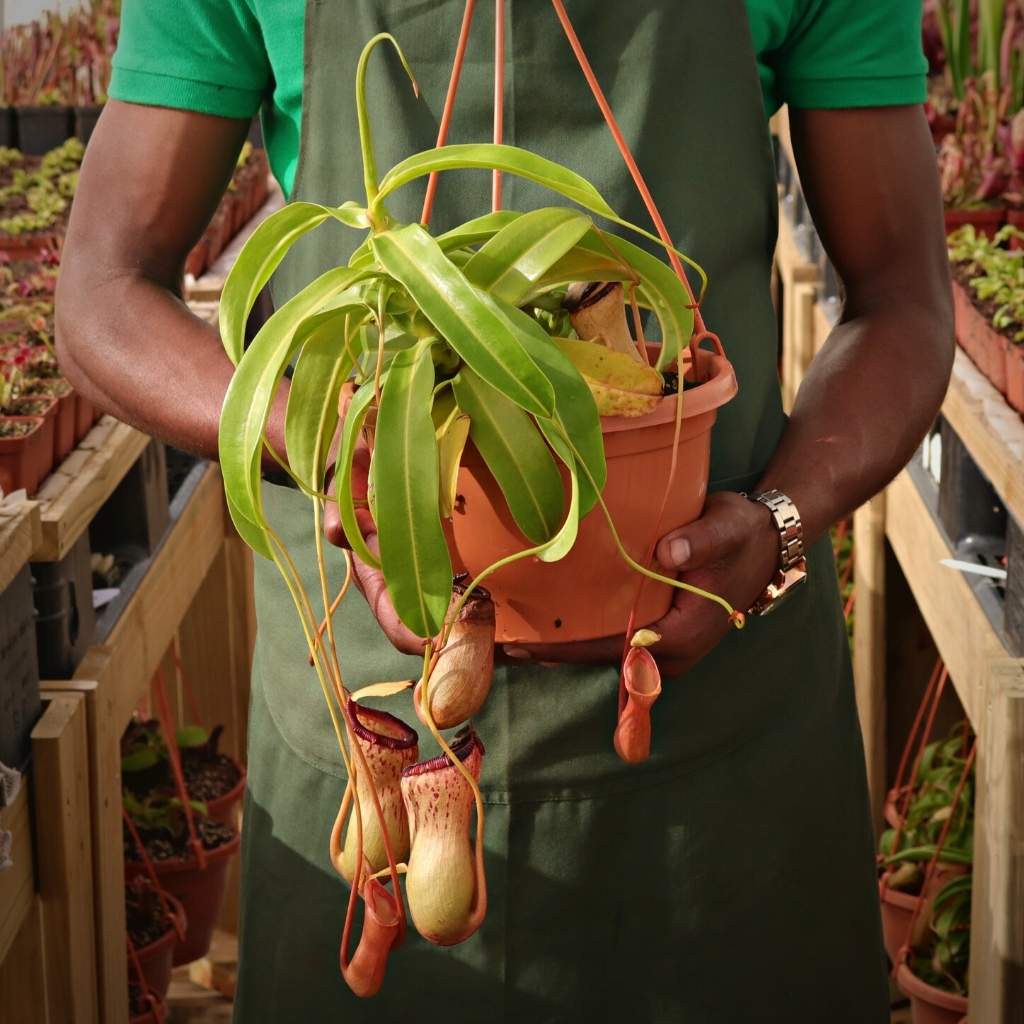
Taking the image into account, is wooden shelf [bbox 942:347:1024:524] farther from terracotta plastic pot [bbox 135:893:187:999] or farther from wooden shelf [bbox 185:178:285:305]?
terracotta plastic pot [bbox 135:893:187:999]

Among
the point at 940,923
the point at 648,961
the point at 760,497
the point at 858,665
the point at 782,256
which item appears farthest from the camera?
the point at 782,256

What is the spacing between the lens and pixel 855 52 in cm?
122

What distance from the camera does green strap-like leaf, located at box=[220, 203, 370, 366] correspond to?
0.87m

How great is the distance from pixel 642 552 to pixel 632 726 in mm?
104

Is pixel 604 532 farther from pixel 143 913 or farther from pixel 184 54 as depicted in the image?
pixel 143 913

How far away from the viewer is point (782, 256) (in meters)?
4.35

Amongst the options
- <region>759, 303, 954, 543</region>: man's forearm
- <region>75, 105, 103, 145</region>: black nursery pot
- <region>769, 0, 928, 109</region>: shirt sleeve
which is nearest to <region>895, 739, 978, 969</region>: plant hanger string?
<region>759, 303, 954, 543</region>: man's forearm

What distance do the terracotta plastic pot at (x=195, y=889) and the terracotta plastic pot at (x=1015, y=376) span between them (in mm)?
A: 1333

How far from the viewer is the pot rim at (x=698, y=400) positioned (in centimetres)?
91

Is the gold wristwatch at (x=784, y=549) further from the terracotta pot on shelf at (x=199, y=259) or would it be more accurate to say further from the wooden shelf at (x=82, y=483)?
the terracotta pot on shelf at (x=199, y=259)

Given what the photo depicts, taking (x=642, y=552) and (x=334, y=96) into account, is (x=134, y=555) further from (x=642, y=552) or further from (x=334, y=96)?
(x=642, y=552)

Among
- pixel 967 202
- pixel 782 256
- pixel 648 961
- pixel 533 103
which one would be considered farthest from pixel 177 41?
pixel 782 256

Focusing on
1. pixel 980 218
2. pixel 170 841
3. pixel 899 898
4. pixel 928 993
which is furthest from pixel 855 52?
pixel 980 218

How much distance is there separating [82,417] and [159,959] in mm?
784
